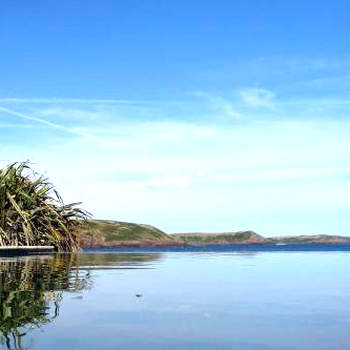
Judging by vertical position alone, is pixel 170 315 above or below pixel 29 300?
below

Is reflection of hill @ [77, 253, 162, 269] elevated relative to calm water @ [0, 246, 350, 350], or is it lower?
elevated

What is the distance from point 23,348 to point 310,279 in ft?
43.5

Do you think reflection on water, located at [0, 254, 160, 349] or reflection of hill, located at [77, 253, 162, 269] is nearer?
reflection on water, located at [0, 254, 160, 349]

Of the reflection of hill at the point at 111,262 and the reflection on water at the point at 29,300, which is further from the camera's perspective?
the reflection of hill at the point at 111,262

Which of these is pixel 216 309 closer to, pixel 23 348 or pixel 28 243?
pixel 23 348

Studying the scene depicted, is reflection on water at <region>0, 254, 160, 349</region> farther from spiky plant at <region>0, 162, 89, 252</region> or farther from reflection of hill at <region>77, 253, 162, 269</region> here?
spiky plant at <region>0, 162, 89, 252</region>

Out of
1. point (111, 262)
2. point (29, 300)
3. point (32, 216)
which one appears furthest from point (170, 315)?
point (32, 216)

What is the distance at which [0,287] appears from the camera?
13633 millimetres

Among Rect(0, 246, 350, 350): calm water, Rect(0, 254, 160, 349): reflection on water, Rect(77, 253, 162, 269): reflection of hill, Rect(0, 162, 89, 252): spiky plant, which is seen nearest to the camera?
Rect(0, 246, 350, 350): calm water

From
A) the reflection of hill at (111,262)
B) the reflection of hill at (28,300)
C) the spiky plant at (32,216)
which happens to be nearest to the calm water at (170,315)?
the reflection of hill at (28,300)

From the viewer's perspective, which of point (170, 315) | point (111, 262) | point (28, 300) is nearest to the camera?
point (170, 315)

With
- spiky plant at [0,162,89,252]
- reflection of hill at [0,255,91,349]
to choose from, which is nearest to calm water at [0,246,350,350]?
reflection of hill at [0,255,91,349]

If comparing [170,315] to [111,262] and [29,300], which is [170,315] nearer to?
[29,300]

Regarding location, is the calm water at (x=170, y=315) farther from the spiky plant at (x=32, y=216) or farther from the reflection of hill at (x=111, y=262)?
the spiky plant at (x=32, y=216)
